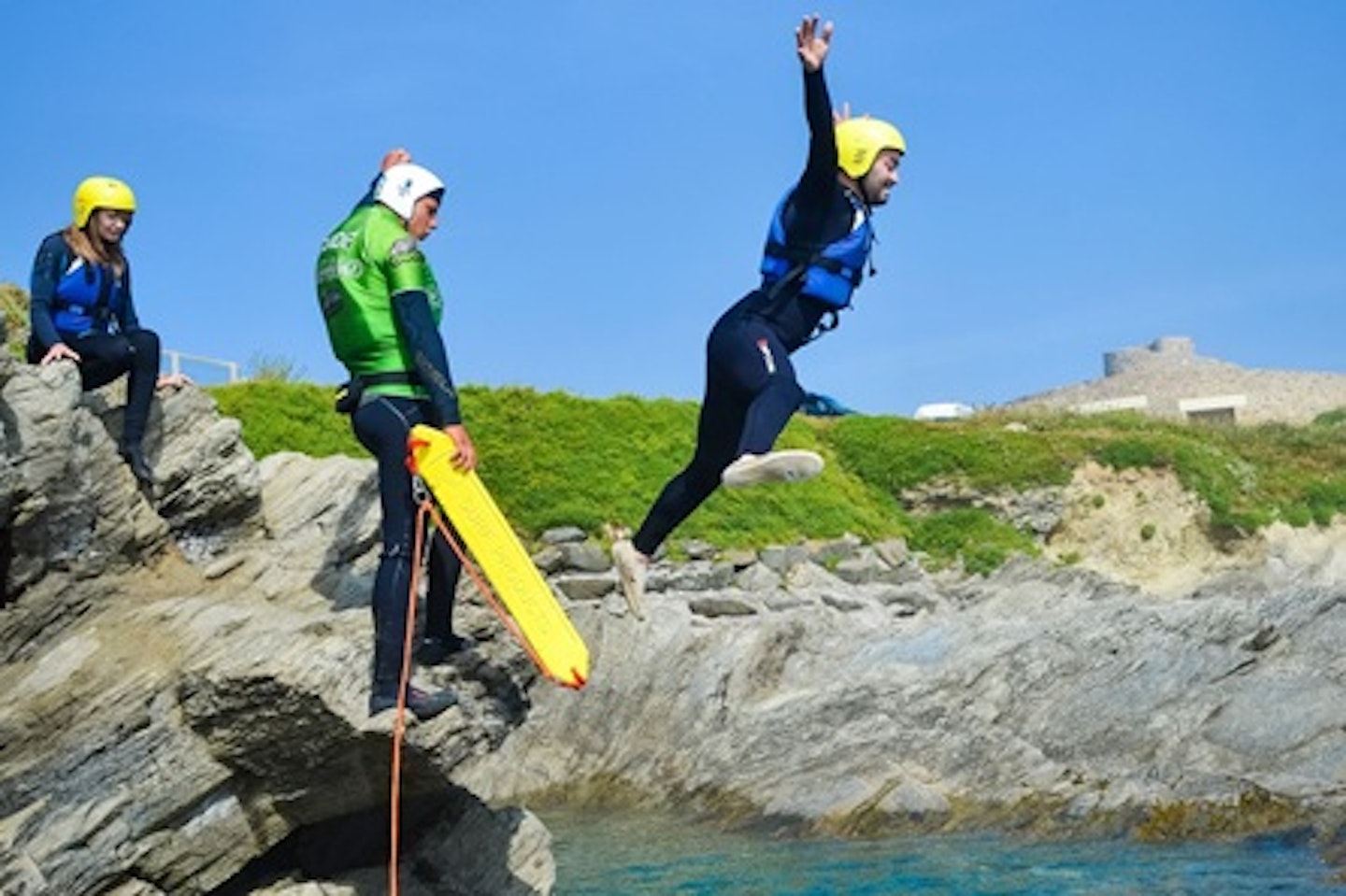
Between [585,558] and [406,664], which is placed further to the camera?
[585,558]

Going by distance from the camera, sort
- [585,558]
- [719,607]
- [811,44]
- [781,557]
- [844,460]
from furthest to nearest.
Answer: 1. [844,460]
2. [781,557]
3. [585,558]
4. [719,607]
5. [811,44]

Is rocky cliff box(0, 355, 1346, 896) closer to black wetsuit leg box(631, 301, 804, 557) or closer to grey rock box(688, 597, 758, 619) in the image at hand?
grey rock box(688, 597, 758, 619)

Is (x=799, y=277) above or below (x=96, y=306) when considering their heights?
below

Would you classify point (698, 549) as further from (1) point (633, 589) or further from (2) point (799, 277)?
(2) point (799, 277)

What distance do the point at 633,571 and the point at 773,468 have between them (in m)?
1.86

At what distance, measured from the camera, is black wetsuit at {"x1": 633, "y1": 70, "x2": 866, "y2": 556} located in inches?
393

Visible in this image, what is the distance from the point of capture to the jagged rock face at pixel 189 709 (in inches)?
414

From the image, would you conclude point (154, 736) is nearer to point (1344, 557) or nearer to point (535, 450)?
point (535, 450)

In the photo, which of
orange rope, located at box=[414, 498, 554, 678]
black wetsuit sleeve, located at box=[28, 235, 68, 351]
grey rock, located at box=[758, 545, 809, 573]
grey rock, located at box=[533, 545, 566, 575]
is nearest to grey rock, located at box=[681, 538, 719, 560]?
grey rock, located at box=[758, 545, 809, 573]

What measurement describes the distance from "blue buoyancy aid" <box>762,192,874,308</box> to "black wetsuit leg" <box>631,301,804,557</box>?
36 centimetres

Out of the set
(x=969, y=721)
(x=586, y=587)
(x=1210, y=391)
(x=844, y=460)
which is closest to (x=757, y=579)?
(x=586, y=587)

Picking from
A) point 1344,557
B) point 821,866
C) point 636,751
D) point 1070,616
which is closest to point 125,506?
point 821,866

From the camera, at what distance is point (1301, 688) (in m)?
17.4

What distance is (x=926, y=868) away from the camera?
15.5m
